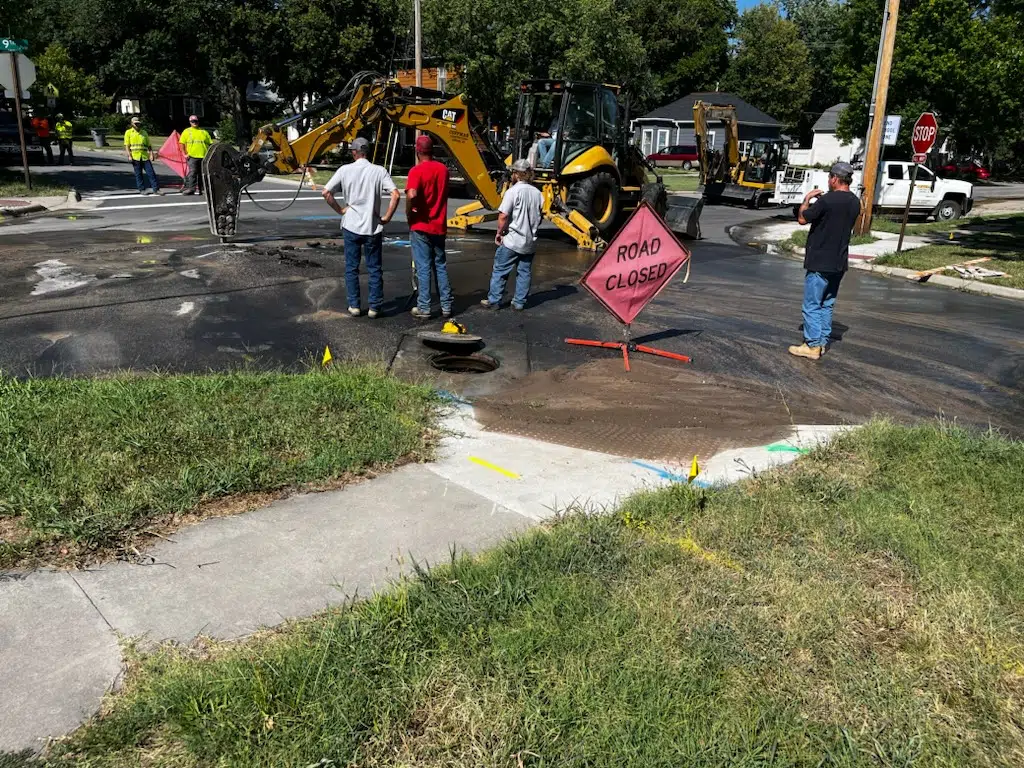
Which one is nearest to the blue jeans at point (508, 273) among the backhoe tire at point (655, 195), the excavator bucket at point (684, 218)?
the backhoe tire at point (655, 195)

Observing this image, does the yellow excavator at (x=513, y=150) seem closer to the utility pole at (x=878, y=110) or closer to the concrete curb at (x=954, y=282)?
the concrete curb at (x=954, y=282)

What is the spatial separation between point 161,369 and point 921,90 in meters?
35.4

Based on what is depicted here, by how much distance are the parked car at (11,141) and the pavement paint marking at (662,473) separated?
26.3m

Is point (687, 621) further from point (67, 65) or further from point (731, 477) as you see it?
point (67, 65)

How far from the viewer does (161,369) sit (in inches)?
277

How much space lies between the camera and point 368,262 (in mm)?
9039

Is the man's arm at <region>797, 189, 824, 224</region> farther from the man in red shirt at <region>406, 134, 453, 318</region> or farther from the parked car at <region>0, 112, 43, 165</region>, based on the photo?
the parked car at <region>0, 112, 43, 165</region>

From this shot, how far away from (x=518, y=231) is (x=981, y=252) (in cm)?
1328

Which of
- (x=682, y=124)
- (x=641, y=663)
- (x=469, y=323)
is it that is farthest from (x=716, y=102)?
(x=641, y=663)

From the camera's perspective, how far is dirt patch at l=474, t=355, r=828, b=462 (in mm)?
6059

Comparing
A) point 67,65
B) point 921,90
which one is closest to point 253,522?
point 921,90

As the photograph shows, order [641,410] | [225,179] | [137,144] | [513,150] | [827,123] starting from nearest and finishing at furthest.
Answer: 1. [641,410]
2. [225,179]
3. [513,150]
4. [137,144]
5. [827,123]

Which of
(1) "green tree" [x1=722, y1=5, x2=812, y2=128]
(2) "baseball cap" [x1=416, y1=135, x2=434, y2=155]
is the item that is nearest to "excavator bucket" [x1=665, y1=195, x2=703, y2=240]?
(2) "baseball cap" [x1=416, y1=135, x2=434, y2=155]

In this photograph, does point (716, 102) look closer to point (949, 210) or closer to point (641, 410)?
point (949, 210)
